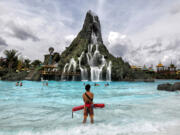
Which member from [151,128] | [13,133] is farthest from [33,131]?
[151,128]

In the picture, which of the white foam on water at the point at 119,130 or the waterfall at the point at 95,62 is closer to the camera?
the white foam on water at the point at 119,130

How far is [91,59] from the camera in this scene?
6806cm

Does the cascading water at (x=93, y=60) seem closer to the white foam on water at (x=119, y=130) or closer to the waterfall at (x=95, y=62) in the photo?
the waterfall at (x=95, y=62)

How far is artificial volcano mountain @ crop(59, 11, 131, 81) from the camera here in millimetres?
55062

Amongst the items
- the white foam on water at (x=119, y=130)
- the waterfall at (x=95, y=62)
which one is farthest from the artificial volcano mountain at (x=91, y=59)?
the white foam on water at (x=119, y=130)

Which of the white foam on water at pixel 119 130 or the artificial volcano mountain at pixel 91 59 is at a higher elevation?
the artificial volcano mountain at pixel 91 59

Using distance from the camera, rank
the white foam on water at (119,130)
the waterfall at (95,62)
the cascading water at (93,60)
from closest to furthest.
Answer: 1. the white foam on water at (119,130)
2. the cascading water at (93,60)
3. the waterfall at (95,62)

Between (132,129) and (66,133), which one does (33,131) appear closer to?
(66,133)

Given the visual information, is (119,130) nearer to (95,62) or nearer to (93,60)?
(95,62)

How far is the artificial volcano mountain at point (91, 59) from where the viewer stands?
5506 centimetres

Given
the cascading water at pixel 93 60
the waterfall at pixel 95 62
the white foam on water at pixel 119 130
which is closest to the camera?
the white foam on water at pixel 119 130

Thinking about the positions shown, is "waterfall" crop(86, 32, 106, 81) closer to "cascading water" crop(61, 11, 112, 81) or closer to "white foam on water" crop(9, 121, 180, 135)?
"cascading water" crop(61, 11, 112, 81)

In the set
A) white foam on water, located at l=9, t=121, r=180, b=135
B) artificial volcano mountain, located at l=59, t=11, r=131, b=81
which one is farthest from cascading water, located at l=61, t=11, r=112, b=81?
white foam on water, located at l=9, t=121, r=180, b=135

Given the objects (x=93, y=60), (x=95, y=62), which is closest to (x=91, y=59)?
(x=93, y=60)
